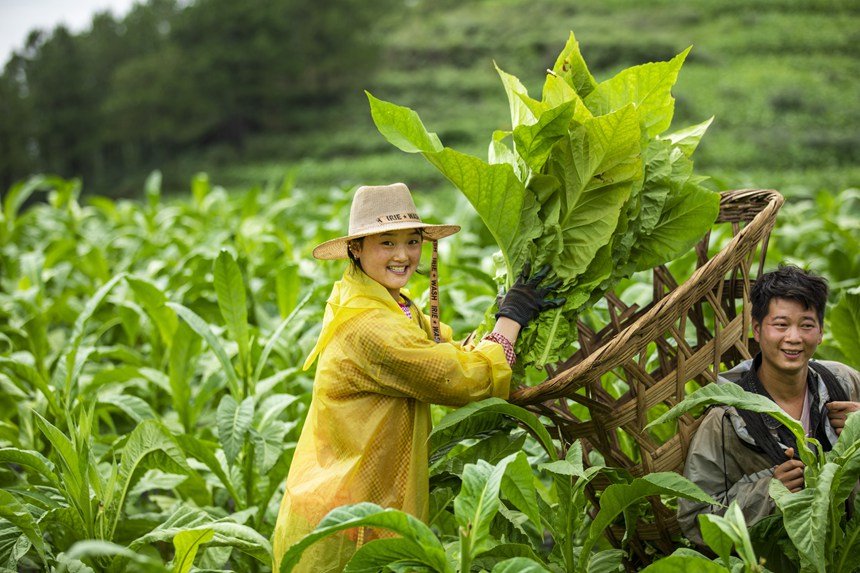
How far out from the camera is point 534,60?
20.8 metres

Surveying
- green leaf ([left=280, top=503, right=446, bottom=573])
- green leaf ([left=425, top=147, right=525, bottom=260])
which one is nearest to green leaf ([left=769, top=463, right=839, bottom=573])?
green leaf ([left=280, top=503, right=446, bottom=573])

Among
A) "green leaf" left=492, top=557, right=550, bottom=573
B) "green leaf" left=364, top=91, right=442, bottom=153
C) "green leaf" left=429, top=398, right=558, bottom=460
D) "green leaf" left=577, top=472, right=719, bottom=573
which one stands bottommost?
"green leaf" left=492, top=557, right=550, bottom=573

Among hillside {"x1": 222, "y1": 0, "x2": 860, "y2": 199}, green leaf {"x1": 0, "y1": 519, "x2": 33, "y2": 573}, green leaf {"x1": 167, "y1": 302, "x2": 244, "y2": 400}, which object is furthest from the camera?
hillside {"x1": 222, "y1": 0, "x2": 860, "y2": 199}

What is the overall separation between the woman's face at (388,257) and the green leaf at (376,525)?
0.55m

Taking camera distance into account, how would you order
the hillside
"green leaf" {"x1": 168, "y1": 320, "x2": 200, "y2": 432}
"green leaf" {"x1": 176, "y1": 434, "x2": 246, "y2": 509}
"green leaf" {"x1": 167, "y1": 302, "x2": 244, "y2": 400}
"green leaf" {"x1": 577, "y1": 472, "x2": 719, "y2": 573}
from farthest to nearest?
1. the hillside
2. "green leaf" {"x1": 168, "y1": 320, "x2": 200, "y2": 432}
3. "green leaf" {"x1": 167, "y1": 302, "x2": 244, "y2": 400}
4. "green leaf" {"x1": 176, "y1": 434, "x2": 246, "y2": 509}
5. "green leaf" {"x1": 577, "y1": 472, "x2": 719, "y2": 573}

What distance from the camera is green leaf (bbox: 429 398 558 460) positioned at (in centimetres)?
178

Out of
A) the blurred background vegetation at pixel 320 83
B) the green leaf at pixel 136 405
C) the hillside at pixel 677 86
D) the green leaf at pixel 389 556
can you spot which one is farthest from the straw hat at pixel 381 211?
the blurred background vegetation at pixel 320 83

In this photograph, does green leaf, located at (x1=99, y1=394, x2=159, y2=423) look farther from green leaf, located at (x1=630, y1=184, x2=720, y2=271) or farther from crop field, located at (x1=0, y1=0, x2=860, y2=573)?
green leaf, located at (x1=630, y1=184, x2=720, y2=271)

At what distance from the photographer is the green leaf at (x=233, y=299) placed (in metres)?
2.56

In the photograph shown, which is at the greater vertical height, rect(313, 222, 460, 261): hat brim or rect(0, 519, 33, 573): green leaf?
rect(313, 222, 460, 261): hat brim

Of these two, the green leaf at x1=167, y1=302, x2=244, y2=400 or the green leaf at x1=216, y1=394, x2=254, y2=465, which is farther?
the green leaf at x1=167, y1=302, x2=244, y2=400

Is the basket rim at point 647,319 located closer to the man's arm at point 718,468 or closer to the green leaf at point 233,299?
the man's arm at point 718,468

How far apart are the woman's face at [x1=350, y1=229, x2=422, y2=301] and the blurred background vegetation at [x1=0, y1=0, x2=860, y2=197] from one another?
46.8 ft

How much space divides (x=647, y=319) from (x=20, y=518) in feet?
4.58
